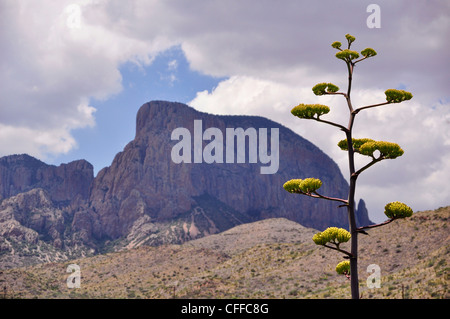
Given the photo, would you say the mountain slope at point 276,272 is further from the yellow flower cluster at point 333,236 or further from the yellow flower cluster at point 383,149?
the yellow flower cluster at point 383,149

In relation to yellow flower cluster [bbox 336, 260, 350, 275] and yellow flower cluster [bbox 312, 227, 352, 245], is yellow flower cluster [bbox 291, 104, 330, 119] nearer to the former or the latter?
yellow flower cluster [bbox 312, 227, 352, 245]

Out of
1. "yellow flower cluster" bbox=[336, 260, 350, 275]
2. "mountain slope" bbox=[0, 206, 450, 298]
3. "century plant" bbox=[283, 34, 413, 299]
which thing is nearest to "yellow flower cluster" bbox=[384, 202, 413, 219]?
"century plant" bbox=[283, 34, 413, 299]

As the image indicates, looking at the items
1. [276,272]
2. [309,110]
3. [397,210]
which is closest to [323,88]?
[309,110]

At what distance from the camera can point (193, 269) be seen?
5389 inches

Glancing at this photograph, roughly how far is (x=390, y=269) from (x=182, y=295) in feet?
131

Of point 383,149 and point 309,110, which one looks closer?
point 383,149

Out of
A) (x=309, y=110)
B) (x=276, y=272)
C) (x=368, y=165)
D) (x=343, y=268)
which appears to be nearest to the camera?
(x=368, y=165)

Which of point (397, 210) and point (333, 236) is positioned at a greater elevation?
point (397, 210)

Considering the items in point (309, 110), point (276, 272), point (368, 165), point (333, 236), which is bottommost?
point (276, 272)

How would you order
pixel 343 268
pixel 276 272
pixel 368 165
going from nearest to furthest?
pixel 368 165 < pixel 343 268 < pixel 276 272

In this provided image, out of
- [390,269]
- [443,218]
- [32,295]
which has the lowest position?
[32,295]

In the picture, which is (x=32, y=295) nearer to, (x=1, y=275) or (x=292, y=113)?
(x=1, y=275)

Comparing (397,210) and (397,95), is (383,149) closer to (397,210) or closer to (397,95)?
(397,210)
